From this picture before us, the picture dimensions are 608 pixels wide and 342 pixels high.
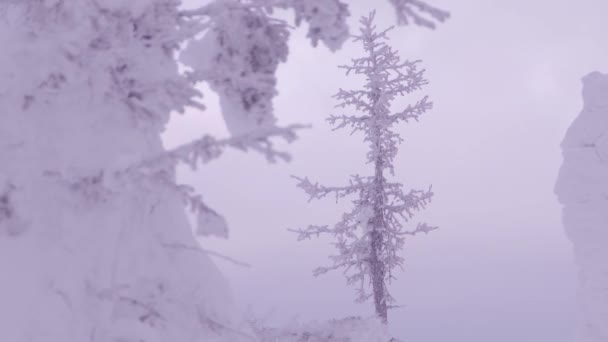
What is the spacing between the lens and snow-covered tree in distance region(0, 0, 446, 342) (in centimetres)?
365

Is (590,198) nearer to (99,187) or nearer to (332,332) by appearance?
(332,332)

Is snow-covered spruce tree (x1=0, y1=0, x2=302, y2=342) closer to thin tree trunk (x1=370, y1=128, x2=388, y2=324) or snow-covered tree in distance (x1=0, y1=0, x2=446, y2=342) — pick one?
snow-covered tree in distance (x1=0, y1=0, x2=446, y2=342)

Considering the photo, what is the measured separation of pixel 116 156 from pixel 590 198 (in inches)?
512

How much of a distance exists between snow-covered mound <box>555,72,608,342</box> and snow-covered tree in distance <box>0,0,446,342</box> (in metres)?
12.0

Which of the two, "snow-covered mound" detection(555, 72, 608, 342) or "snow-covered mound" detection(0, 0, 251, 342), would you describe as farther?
"snow-covered mound" detection(555, 72, 608, 342)

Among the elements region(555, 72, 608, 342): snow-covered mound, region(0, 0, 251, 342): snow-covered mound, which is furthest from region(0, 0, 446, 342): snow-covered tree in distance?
region(555, 72, 608, 342): snow-covered mound

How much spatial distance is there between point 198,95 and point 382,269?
15.9m

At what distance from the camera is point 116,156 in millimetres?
3973

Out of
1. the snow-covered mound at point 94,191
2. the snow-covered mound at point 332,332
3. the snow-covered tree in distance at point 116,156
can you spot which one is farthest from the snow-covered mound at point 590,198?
the snow-covered mound at point 94,191

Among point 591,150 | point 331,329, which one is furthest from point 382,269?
point 331,329

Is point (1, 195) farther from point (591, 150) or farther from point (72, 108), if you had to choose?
point (591, 150)

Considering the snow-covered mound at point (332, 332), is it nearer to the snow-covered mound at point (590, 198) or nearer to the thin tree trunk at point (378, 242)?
the snow-covered mound at point (590, 198)

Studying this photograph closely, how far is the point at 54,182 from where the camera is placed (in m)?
3.88

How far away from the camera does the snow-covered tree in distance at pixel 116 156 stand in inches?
144
